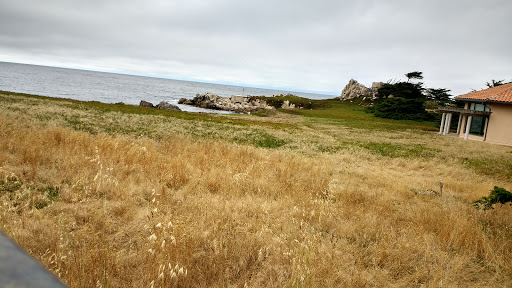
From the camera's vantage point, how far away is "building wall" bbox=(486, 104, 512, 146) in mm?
35531

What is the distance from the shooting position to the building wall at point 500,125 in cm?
3553

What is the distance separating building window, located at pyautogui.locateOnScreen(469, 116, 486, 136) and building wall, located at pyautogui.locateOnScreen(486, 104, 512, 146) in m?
1.16

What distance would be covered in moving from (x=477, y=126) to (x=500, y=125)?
253 centimetres

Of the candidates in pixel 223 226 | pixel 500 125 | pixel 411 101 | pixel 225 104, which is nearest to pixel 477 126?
pixel 500 125

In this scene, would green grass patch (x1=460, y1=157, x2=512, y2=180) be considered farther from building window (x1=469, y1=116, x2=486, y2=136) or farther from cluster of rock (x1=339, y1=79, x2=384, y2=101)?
cluster of rock (x1=339, y1=79, x2=384, y2=101)

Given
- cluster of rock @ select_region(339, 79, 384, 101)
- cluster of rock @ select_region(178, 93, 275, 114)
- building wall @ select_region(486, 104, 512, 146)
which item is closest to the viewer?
building wall @ select_region(486, 104, 512, 146)

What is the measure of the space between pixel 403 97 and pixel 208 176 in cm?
7617

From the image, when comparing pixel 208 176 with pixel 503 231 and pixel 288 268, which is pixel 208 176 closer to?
pixel 288 268

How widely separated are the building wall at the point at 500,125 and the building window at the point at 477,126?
1.16 metres

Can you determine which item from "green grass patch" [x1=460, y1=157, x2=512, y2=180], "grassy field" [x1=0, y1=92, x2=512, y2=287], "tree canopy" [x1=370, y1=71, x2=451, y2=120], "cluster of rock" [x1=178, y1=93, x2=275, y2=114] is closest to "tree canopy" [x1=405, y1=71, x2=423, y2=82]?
"tree canopy" [x1=370, y1=71, x2=451, y2=120]

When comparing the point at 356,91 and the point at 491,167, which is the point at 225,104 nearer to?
the point at 356,91

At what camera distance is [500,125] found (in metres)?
36.0

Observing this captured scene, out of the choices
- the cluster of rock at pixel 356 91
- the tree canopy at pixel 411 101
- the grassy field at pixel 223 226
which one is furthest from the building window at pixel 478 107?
the cluster of rock at pixel 356 91

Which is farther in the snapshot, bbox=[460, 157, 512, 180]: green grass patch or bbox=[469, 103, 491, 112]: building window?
bbox=[469, 103, 491, 112]: building window
